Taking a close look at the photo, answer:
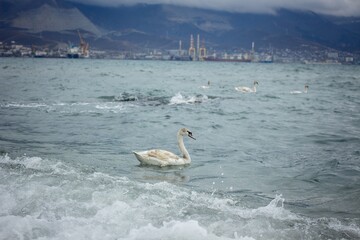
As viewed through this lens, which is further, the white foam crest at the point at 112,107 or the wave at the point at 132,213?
the white foam crest at the point at 112,107

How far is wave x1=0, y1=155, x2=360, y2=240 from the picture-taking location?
19.0 feet

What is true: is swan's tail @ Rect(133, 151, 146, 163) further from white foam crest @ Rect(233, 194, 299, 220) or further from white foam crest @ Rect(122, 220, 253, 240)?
white foam crest @ Rect(122, 220, 253, 240)

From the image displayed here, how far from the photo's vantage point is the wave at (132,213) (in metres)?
5.79

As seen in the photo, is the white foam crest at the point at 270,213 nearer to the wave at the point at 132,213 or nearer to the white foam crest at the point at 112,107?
the wave at the point at 132,213

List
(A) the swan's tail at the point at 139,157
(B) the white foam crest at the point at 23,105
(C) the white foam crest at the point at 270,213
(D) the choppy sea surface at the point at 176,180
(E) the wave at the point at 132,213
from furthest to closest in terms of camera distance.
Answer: (B) the white foam crest at the point at 23,105 < (A) the swan's tail at the point at 139,157 < (C) the white foam crest at the point at 270,213 < (D) the choppy sea surface at the point at 176,180 < (E) the wave at the point at 132,213

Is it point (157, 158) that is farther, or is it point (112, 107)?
point (112, 107)

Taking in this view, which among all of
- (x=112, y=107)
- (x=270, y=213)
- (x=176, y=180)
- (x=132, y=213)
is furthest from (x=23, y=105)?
(x=270, y=213)

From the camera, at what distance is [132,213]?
6617 mm

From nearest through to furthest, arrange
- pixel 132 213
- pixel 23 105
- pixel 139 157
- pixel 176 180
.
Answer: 1. pixel 132 213
2. pixel 176 180
3. pixel 139 157
4. pixel 23 105

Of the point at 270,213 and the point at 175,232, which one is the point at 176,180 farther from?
the point at 175,232

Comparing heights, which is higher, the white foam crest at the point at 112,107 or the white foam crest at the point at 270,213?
the white foam crest at the point at 270,213

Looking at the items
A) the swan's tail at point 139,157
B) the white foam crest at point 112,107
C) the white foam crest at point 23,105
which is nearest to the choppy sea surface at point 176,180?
the swan's tail at point 139,157

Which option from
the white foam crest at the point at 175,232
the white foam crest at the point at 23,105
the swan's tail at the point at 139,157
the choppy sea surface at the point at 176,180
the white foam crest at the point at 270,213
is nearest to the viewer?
the white foam crest at the point at 175,232

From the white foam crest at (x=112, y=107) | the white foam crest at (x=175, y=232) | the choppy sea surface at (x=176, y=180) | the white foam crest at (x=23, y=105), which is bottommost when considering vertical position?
the white foam crest at (x=112, y=107)
